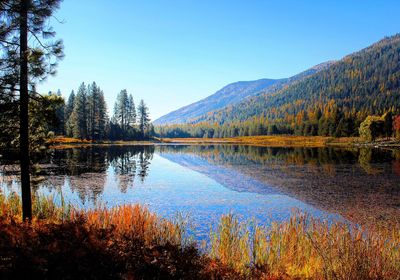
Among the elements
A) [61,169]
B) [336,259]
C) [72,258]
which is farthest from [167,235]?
[61,169]

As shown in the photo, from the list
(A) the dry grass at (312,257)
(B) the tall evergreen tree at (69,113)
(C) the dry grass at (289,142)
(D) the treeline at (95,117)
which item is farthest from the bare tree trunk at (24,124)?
(C) the dry grass at (289,142)

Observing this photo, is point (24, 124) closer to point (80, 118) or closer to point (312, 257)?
point (312, 257)

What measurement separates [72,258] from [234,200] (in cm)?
1500

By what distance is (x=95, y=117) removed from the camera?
326 ft

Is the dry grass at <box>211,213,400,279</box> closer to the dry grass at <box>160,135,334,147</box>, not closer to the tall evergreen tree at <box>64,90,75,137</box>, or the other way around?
the tall evergreen tree at <box>64,90,75,137</box>

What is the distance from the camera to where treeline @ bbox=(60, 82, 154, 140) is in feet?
305

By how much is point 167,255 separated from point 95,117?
3764 inches

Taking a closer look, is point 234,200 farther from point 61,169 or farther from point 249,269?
point 61,169

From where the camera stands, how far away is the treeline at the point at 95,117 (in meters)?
92.8

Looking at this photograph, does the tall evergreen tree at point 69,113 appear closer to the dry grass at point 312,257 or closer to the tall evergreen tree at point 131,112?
the tall evergreen tree at point 131,112

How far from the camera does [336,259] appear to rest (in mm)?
9047

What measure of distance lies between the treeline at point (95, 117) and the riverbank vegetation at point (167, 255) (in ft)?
246

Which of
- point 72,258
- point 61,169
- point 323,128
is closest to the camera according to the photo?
point 72,258

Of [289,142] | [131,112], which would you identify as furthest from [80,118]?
A: [289,142]
